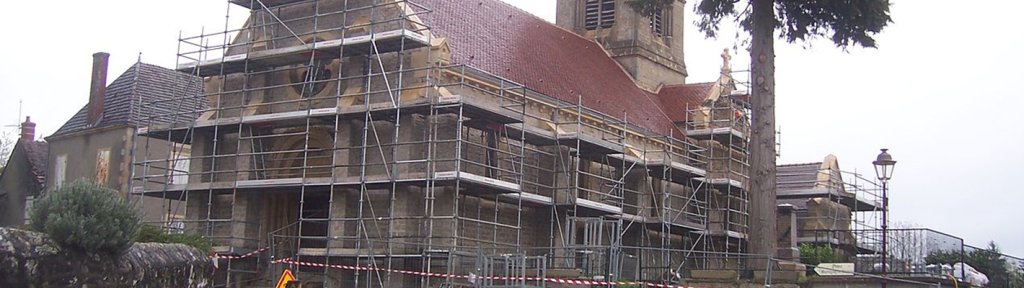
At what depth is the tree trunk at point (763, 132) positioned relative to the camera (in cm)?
2439

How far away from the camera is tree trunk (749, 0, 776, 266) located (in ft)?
80.0

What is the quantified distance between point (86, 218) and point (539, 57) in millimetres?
20688

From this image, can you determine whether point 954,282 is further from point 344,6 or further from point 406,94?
point 344,6

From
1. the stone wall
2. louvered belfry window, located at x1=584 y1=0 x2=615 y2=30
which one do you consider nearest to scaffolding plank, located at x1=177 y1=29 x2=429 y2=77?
the stone wall

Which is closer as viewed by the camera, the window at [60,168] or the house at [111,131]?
the house at [111,131]

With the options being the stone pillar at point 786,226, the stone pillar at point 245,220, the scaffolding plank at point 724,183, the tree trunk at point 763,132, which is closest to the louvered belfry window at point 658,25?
the scaffolding plank at point 724,183

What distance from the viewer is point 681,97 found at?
38.7m

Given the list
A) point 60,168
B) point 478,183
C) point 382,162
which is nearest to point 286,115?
point 382,162

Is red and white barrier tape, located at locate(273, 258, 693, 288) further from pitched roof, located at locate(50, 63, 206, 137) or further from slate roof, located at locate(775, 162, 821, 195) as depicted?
slate roof, located at locate(775, 162, 821, 195)

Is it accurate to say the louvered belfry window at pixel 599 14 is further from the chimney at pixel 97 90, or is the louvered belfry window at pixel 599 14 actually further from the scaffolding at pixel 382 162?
the chimney at pixel 97 90

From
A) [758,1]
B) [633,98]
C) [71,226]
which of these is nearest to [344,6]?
[758,1]

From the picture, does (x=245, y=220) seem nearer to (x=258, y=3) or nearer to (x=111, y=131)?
(x=258, y=3)

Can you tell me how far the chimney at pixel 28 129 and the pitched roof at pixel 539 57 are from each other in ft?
56.8

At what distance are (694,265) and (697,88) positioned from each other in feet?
23.2
